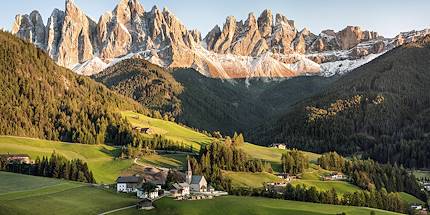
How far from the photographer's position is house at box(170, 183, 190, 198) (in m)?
114

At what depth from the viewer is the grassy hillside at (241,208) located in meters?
100

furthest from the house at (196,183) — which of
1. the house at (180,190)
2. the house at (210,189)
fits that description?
the house at (180,190)

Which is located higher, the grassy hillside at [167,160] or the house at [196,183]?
the grassy hillside at [167,160]

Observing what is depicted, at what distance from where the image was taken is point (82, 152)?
178625 mm

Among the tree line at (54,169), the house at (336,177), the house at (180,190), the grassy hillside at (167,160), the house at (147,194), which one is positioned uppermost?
the grassy hillside at (167,160)

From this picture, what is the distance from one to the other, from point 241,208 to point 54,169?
52.9m

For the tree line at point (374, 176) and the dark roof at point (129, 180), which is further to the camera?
the tree line at point (374, 176)

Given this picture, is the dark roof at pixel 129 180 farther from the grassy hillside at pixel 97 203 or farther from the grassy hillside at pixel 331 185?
the grassy hillside at pixel 331 185

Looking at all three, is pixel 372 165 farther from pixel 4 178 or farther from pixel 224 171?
pixel 4 178

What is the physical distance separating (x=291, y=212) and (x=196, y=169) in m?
51.8

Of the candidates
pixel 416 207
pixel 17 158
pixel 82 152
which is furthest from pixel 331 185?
pixel 17 158

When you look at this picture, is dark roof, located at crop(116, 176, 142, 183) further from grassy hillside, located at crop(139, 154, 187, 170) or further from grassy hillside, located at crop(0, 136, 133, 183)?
grassy hillside, located at crop(139, 154, 187, 170)

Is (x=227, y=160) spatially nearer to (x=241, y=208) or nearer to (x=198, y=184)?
(x=198, y=184)

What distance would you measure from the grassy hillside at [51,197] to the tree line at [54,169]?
36.9ft
